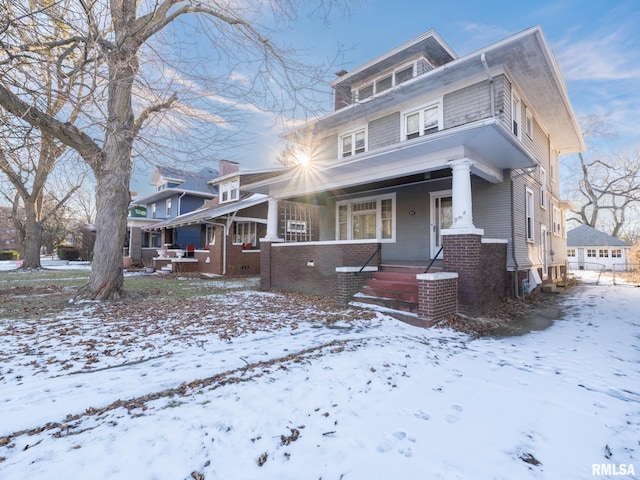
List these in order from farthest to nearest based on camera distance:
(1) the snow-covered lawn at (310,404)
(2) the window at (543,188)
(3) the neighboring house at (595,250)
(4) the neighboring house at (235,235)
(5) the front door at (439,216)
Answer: (3) the neighboring house at (595,250)
(4) the neighboring house at (235,235)
(2) the window at (543,188)
(5) the front door at (439,216)
(1) the snow-covered lawn at (310,404)

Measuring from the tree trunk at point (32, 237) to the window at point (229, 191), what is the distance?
1040cm

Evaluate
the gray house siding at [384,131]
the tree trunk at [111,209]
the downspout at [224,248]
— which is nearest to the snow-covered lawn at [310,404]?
the tree trunk at [111,209]

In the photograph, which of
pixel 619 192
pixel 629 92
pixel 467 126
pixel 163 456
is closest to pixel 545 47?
pixel 467 126

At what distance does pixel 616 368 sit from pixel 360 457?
3979mm

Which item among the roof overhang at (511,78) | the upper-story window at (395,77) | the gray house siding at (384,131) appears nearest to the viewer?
the roof overhang at (511,78)

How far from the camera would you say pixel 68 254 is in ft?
106

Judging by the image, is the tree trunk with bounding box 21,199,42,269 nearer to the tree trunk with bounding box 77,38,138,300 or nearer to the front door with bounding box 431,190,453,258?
the tree trunk with bounding box 77,38,138,300

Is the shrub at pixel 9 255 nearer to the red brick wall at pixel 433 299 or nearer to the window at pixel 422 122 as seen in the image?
the window at pixel 422 122

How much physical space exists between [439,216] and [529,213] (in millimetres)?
3226

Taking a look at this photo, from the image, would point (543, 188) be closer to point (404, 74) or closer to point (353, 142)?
point (404, 74)

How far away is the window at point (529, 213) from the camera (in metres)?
10.4

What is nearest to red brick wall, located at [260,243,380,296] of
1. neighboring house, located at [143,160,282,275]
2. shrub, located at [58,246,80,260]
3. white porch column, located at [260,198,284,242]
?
white porch column, located at [260,198,284,242]

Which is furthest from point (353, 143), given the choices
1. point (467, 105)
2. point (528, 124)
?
point (528, 124)

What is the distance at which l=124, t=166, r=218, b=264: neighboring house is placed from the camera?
75.6ft
